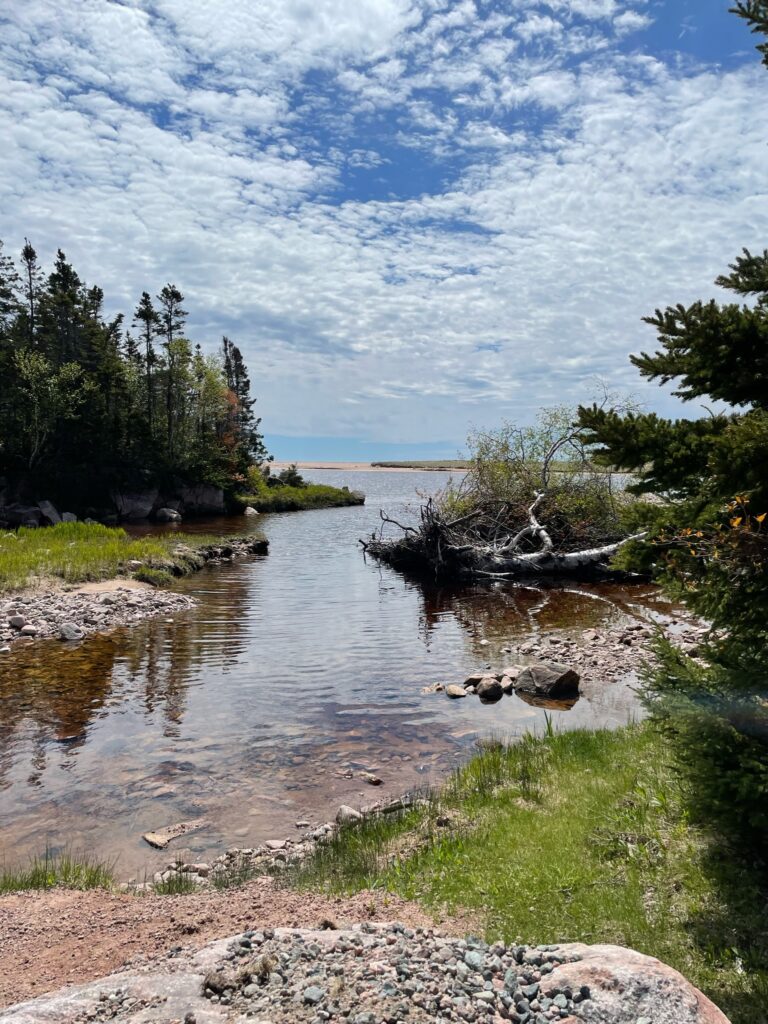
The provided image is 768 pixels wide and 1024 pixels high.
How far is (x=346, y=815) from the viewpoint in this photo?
823 centimetres

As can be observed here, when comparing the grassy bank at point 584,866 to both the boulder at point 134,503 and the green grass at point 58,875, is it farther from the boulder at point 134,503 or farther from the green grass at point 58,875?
the boulder at point 134,503

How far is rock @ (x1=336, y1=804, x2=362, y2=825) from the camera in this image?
Answer: 8.08 metres

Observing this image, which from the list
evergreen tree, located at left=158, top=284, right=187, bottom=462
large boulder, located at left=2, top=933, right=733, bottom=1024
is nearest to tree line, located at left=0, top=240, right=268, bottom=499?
evergreen tree, located at left=158, top=284, right=187, bottom=462

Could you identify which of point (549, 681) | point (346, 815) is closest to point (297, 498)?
point (549, 681)

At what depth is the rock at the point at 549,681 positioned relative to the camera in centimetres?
1317

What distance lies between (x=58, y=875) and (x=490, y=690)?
8.45 metres

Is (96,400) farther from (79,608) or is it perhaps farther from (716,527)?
(716,527)

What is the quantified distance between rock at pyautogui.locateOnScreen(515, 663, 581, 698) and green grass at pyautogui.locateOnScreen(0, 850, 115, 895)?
864cm

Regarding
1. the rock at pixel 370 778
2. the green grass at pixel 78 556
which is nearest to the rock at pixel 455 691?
the rock at pixel 370 778

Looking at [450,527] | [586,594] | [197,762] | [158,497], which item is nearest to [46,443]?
[158,497]

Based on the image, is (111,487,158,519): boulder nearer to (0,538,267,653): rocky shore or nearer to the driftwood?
(0,538,267,653): rocky shore

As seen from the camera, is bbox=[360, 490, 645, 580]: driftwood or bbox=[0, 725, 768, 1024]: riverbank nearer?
bbox=[0, 725, 768, 1024]: riverbank

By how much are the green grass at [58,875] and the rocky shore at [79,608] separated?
34.1ft

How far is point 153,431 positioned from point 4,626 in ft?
167
